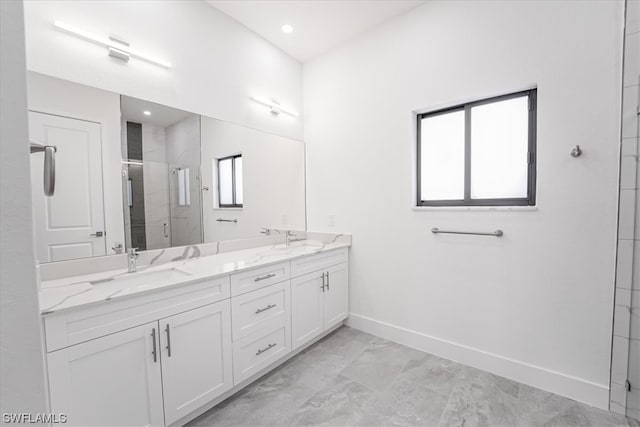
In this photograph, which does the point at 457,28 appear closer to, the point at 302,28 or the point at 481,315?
the point at 302,28

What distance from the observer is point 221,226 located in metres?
2.40

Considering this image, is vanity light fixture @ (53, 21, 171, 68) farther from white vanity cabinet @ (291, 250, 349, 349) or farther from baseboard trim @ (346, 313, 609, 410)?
baseboard trim @ (346, 313, 609, 410)

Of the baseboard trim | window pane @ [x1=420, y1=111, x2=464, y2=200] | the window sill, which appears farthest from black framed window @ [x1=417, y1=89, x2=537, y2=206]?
the baseboard trim

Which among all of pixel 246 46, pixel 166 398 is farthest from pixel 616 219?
pixel 246 46

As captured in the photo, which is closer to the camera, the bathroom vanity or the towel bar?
the bathroom vanity

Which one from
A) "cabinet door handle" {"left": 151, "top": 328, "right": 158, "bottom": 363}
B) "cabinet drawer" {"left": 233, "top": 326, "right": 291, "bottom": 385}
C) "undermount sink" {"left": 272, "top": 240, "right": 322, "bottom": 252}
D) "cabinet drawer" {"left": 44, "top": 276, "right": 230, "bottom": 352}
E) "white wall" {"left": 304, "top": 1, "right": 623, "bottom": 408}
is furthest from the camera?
"undermount sink" {"left": 272, "top": 240, "right": 322, "bottom": 252}

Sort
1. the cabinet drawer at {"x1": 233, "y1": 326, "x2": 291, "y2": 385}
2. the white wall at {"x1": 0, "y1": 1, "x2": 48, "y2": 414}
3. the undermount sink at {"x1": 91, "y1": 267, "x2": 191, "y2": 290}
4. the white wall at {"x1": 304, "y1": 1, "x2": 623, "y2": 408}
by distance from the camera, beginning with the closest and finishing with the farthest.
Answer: the white wall at {"x1": 0, "y1": 1, "x2": 48, "y2": 414}
the undermount sink at {"x1": 91, "y1": 267, "x2": 191, "y2": 290}
the white wall at {"x1": 304, "y1": 1, "x2": 623, "y2": 408}
the cabinet drawer at {"x1": 233, "y1": 326, "x2": 291, "y2": 385}

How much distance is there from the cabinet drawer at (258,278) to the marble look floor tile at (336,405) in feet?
2.66

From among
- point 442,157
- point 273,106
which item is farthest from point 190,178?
point 442,157

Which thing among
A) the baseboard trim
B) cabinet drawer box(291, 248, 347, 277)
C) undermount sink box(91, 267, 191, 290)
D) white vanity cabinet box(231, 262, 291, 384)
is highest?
undermount sink box(91, 267, 191, 290)

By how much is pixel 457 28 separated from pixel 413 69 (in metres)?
0.40

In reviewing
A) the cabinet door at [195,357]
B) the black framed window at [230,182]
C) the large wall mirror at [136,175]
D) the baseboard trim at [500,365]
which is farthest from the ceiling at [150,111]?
the baseboard trim at [500,365]

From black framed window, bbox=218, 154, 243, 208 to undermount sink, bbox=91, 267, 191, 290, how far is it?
762 millimetres

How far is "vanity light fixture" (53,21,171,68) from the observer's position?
1.56 meters
